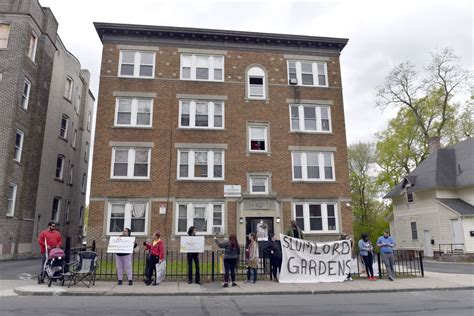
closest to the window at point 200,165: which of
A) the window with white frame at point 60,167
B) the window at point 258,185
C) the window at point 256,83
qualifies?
the window at point 258,185

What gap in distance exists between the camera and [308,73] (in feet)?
79.6

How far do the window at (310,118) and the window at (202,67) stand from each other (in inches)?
214

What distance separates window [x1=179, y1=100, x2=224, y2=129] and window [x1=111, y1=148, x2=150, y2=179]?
10.0ft

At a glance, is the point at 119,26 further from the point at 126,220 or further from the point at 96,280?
the point at 96,280

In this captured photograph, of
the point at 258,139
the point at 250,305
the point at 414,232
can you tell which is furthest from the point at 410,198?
the point at 250,305

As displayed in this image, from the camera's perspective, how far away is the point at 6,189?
2080cm

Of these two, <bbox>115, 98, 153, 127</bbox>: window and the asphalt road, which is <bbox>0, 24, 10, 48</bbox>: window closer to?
<bbox>115, 98, 153, 127</bbox>: window

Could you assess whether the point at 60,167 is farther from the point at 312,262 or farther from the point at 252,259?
the point at 312,262

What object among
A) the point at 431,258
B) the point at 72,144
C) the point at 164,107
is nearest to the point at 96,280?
the point at 164,107

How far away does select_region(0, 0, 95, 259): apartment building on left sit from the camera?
2153 centimetres

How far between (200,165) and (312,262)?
10.5 metres

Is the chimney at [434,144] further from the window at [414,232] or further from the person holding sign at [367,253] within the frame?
the person holding sign at [367,253]

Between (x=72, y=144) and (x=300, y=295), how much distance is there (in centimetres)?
2751

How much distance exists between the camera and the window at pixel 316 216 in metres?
21.7
